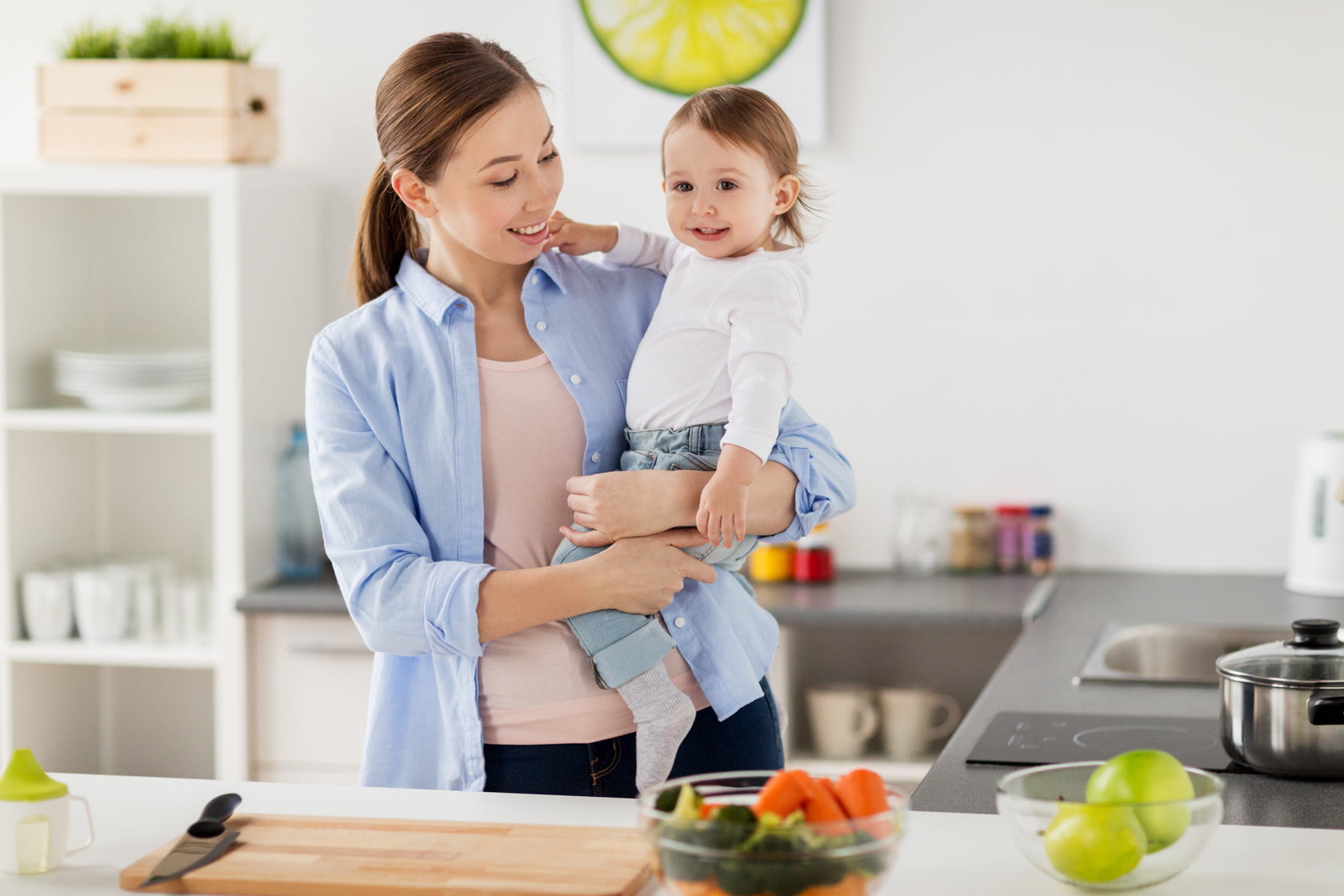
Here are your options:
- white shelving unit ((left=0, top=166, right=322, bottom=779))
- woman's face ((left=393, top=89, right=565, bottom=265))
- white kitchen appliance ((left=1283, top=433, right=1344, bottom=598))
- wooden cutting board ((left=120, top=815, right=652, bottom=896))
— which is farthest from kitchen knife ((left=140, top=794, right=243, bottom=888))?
white kitchen appliance ((left=1283, top=433, right=1344, bottom=598))

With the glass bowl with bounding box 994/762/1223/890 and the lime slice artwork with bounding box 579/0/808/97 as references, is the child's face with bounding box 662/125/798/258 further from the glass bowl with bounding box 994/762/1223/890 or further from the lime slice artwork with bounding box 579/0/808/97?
the lime slice artwork with bounding box 579/0/808/97

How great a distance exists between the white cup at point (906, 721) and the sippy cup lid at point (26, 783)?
72.3 inches

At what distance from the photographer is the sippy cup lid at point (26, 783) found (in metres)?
1.11

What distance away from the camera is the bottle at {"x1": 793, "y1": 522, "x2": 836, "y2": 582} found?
2.81 meters

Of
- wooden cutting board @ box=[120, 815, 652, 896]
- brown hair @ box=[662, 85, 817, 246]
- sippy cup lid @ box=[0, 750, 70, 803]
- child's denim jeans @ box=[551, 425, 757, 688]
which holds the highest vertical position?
brown hair @ box=[662, 85, 817, 246]

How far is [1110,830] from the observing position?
1.01m

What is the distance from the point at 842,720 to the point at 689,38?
1418 mm

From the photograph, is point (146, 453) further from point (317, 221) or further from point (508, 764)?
point (508, 764)

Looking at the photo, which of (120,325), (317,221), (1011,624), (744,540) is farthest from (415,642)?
(120,325)

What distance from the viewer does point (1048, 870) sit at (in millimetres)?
1056

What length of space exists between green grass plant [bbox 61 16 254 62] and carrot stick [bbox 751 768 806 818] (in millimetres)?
2300

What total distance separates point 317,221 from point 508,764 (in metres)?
1.90

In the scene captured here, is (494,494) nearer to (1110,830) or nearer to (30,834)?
(30,834)

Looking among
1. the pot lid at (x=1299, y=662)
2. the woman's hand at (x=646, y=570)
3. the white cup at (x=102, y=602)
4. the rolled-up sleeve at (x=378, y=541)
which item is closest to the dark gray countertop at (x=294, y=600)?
the white cup at (x=102, y=602)
